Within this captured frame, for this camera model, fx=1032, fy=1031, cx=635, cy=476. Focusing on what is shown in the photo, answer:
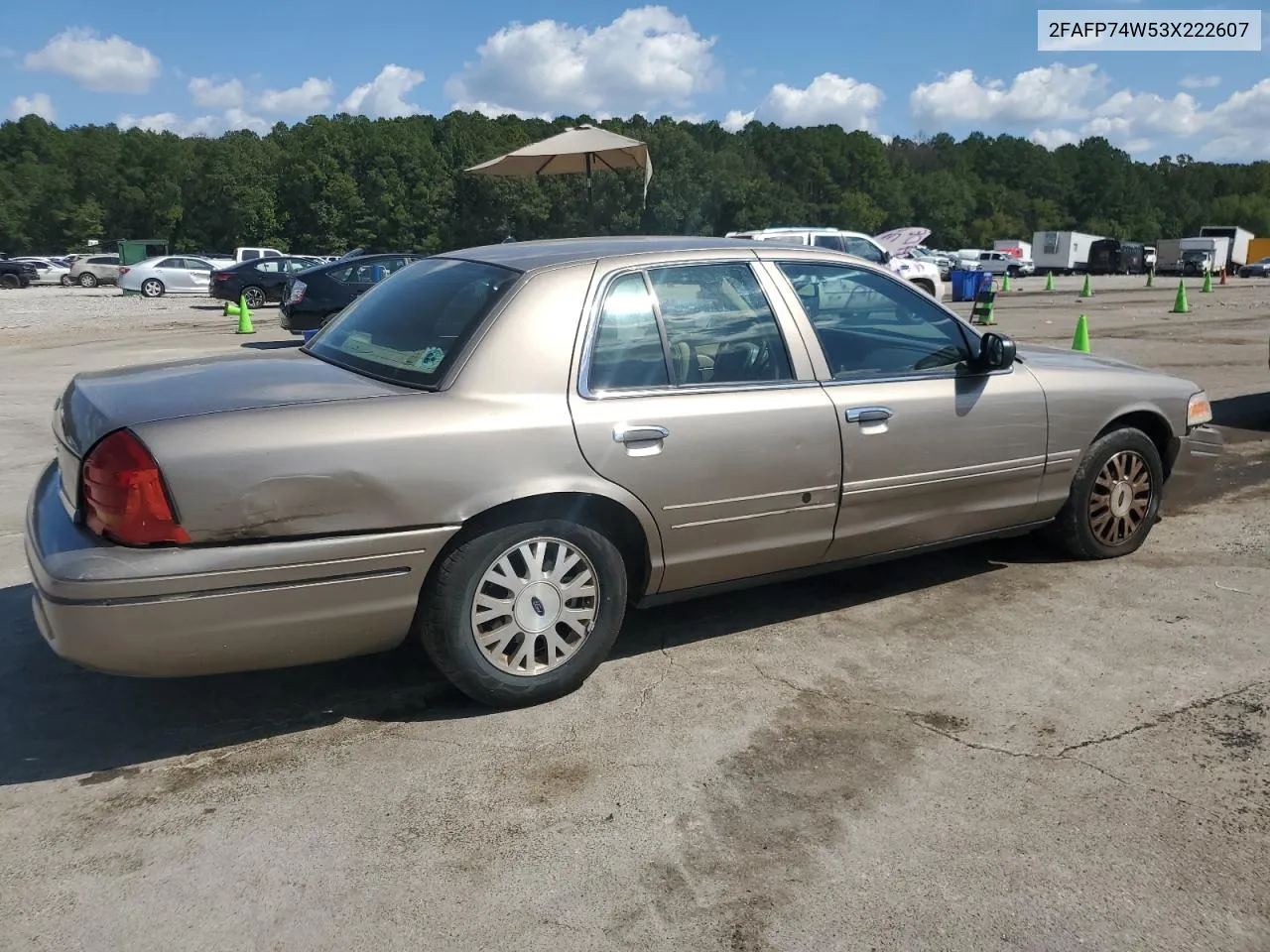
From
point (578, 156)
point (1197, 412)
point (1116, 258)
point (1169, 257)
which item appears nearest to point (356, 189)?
point (1116, 258)

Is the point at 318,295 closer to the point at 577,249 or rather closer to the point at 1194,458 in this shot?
the point at 577,249

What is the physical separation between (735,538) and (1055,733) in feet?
4.09

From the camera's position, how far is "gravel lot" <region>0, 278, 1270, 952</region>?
8.00 feet

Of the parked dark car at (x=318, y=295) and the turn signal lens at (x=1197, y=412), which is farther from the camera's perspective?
the parked dark car at (x=318, y=295)

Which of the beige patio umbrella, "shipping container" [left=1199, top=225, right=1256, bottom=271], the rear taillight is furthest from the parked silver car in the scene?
"shipping container" [left=1199, top=225, right=1256, bottom=271]

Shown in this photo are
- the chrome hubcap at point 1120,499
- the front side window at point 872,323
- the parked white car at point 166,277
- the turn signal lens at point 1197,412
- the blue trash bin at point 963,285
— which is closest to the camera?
the front side window at point 872,323

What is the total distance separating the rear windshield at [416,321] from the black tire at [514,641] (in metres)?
Result: 0.58

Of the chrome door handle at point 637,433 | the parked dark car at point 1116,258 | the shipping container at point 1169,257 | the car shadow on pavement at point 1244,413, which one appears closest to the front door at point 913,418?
the chrome door handle at point 637,433

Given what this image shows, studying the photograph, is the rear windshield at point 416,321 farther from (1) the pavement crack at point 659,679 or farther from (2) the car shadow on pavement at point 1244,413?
(2) the car shadow on pavement at point 1244,413

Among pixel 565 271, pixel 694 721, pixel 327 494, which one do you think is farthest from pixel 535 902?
pixel 565 271

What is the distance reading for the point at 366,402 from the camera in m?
3.20

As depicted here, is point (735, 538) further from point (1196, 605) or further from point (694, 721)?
point (1196, 605)

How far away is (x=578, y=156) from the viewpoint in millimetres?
17312

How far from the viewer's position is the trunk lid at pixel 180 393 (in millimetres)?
3072
